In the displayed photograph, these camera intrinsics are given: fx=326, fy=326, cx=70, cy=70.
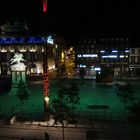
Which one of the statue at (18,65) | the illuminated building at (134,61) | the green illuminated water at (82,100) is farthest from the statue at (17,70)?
the illuminated building at (134,61)

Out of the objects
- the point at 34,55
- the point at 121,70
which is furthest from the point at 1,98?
the point at 121,70

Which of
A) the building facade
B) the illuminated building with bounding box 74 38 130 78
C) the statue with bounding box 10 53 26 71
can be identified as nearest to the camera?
the statue with bounding box 10 53 26 71

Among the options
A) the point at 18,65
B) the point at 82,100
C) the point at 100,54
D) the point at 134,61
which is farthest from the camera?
the point at 100,54

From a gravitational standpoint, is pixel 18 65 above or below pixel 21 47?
below

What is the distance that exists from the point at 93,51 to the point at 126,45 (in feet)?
37.4

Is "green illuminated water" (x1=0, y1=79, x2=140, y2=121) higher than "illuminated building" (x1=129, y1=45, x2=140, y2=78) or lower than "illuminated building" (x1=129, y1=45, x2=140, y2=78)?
lower

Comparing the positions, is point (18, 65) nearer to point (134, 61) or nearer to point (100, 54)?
point (100, 54)

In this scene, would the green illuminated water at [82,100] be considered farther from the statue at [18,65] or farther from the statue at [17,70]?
the statue at [18,65]

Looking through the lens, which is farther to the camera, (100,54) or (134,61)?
(100,54)

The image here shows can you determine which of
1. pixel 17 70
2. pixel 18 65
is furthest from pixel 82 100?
pixel 18 65

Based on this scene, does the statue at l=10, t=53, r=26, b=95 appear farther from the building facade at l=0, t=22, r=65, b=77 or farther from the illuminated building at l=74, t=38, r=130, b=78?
the illuminated building at l=74, t=38, r=130, b=78

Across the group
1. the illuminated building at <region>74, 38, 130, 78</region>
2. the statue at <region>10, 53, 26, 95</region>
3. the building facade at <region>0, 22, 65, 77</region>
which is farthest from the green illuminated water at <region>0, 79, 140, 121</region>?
the illuminated building at <region>74, 38, 130, 78</region>

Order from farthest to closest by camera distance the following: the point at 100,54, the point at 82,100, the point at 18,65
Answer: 1. the point at 100,54
2. the point at 18,65
3. the point at 82,100

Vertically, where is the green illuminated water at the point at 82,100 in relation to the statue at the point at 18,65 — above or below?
below
